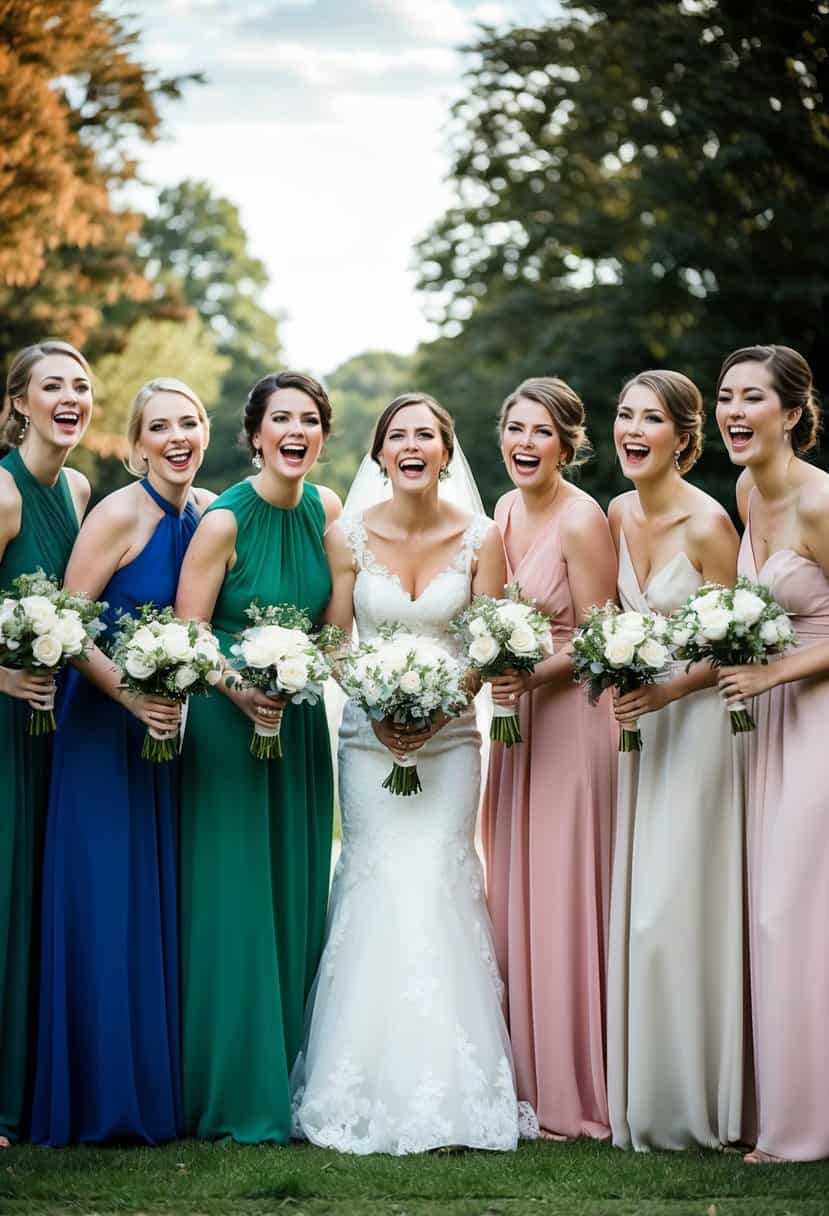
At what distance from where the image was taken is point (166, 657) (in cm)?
621

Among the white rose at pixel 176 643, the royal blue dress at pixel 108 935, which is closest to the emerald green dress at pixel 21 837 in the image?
the royal blue dress at pixel 108 935

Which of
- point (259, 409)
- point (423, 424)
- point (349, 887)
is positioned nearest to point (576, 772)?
point (349, 887)

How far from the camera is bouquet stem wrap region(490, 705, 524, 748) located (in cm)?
695

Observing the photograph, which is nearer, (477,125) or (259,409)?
(259,409)

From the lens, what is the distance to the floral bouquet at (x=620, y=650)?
→ 6312 mm

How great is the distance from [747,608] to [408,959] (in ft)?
7.15

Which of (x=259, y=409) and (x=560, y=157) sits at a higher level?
(x=560, y=157)

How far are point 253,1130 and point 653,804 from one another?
2269 millimetres

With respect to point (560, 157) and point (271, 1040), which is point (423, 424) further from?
point (560, 157)

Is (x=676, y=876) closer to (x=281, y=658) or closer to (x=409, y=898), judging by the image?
(x=409, y=898)

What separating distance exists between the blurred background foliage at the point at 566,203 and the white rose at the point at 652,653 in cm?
1688

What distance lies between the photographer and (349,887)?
7.02m

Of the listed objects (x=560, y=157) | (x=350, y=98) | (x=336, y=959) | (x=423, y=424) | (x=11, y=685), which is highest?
(x=350, y=98)

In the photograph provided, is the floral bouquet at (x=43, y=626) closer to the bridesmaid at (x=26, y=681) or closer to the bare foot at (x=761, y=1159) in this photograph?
the bridesmaid at (x=26, y=681)
